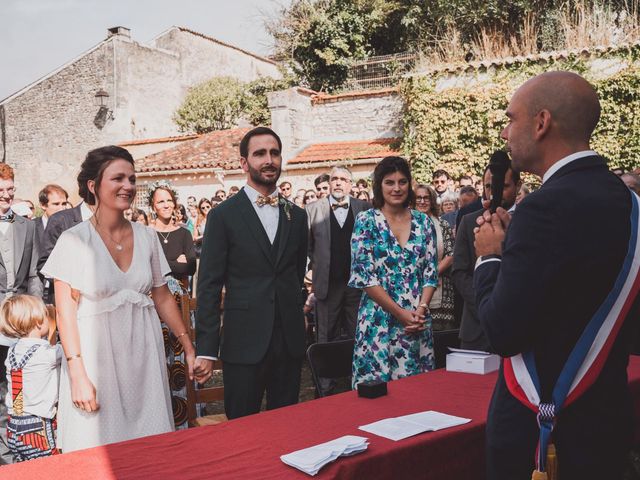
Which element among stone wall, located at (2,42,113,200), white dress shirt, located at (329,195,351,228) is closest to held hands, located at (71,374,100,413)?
white dress shirt, located at (329,195,351,228)

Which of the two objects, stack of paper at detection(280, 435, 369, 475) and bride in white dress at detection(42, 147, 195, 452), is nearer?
stack of paper at detection(280, 435, 369, 475)

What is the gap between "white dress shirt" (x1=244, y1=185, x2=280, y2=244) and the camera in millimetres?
3707

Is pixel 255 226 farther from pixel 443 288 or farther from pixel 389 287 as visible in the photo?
pixel 443 288

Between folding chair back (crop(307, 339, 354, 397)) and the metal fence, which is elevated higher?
the metal fence

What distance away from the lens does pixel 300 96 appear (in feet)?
55.6

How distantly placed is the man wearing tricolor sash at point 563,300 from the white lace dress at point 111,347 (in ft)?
6.38

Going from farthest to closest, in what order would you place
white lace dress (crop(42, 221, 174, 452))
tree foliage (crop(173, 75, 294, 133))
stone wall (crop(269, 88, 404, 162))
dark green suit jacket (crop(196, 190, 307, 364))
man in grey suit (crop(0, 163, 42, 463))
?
tree foliage (crop(173, 75, 294, 133))
stone wall (crop(269, 88, 404, 162))
man in grey suit (crop(0, 163, 42, 463))
dark green suit jacket (crop(196, 190, 307, 364))
white lace dress (crop(42, 221, 174, 452))

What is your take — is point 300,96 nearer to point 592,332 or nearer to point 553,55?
point 553,55

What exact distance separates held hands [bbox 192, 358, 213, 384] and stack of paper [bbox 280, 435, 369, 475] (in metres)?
1.36

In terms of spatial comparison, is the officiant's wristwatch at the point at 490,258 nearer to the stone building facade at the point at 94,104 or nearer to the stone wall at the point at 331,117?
the stone wall at the point at 331,117

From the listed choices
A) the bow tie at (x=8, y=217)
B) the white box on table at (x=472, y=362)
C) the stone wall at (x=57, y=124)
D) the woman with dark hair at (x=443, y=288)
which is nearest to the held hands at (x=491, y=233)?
the white box on table at (x=472, y=362)

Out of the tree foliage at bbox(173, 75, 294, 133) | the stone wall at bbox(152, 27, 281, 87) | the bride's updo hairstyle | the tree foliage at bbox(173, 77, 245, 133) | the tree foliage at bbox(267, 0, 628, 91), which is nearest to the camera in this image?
the bride's updo hairstyle

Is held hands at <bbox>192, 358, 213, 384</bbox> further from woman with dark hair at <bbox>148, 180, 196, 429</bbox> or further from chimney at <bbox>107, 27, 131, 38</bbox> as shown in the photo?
chimney at <bbox>107, 27, 131, 38</bbox>

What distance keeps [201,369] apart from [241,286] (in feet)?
1.71
